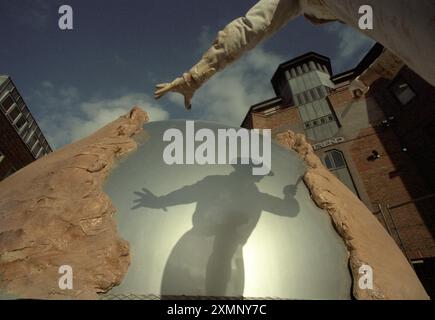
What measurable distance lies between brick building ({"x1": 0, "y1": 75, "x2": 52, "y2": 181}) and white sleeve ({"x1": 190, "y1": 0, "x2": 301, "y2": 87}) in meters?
15.5

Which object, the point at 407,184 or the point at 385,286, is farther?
the point at 407,184

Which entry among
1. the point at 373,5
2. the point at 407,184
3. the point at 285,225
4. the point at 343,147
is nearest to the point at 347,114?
the point at 343,147

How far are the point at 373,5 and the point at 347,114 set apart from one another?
1560 centimetres

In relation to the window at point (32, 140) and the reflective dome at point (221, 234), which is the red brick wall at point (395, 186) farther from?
the window at point (32, 140)

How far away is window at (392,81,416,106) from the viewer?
515 inches

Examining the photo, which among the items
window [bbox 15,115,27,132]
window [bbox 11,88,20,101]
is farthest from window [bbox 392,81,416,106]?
window [bbox 11,88,20,101]

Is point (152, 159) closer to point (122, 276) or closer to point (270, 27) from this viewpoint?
point (122, 276)

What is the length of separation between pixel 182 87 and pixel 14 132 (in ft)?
56.5

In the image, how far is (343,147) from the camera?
1404cm

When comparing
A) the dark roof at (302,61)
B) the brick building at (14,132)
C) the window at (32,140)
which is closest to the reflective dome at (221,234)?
the brick building at (14,132)

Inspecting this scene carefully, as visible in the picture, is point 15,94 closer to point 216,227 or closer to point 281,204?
point 216,227

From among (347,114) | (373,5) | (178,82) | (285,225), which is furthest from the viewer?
(347,114)

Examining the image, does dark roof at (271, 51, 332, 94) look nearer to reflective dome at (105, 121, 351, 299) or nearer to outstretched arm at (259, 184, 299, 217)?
reflective dome at (105, 121, 351, 299)
